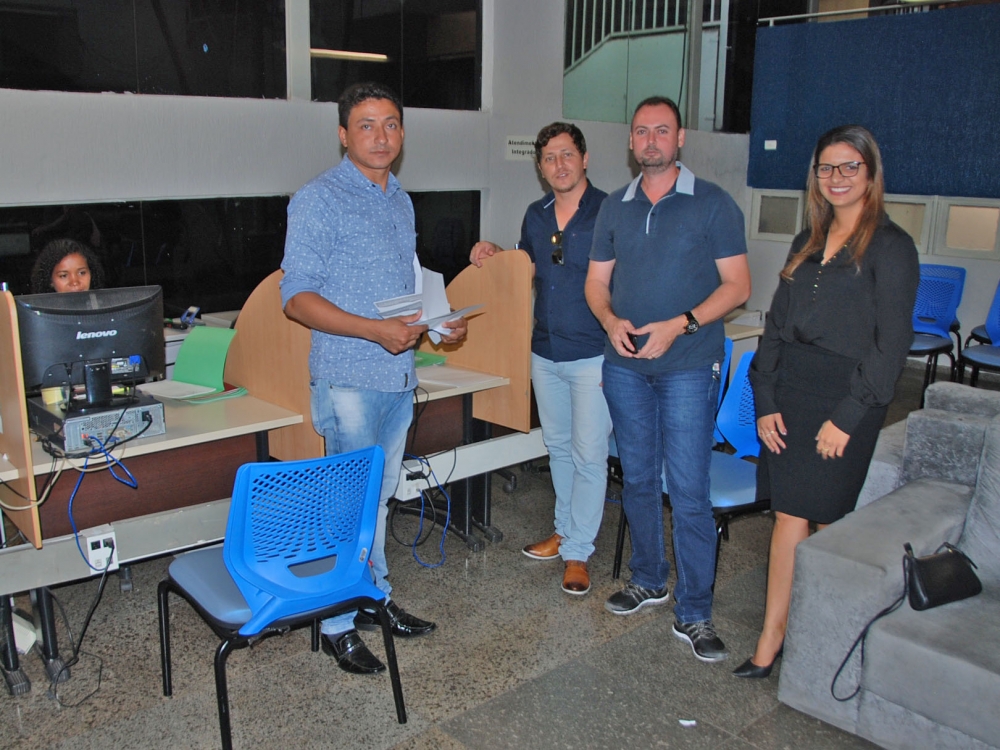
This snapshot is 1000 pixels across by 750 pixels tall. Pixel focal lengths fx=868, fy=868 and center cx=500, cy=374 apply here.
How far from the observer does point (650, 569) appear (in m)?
3.00

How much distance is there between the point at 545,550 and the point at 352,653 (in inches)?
39.7

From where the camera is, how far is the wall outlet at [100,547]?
2586 millimetres

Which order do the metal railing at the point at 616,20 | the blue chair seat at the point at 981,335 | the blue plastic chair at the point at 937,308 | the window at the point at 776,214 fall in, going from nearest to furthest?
1. the blue chair seat at the point at 981,335
2. the blue plastic chair at the point at 937,308
3. the metal railing at the point at 616,20
4. the window at the point at 776,214

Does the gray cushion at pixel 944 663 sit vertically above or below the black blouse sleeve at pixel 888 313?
below

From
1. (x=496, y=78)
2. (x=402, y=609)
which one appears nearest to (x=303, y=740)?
(x=402, y=609)

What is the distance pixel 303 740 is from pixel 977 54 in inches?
261

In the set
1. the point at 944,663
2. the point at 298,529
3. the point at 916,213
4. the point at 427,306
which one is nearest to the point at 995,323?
the point at 916,213

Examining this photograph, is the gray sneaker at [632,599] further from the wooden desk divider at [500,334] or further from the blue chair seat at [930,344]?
the blue chair seat at [930,344]

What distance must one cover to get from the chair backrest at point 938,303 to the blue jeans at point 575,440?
352cm

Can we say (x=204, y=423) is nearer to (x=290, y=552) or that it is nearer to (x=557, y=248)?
(x=290, y=552)

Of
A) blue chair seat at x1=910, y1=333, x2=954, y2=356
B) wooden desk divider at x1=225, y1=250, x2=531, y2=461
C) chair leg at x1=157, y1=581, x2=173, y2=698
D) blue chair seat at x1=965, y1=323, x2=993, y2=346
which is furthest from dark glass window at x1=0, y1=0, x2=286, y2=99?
blue chair seat at x1=965, y1=323, x2=993, y2=346

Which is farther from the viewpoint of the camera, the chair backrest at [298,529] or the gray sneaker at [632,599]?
the gray sneaker at [632,599]

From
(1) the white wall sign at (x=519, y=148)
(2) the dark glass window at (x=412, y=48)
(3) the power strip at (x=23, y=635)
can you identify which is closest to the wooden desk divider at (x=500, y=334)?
(3) the power strip at (x=23, y=635)

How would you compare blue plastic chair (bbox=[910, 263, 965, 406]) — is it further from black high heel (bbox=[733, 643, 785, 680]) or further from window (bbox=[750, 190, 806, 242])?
black high heel (bbox=[733, 643, 785, 680])
